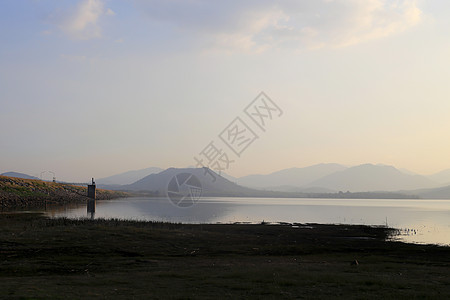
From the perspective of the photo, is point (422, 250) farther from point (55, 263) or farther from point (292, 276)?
point (55, 263)

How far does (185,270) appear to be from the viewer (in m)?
27.3

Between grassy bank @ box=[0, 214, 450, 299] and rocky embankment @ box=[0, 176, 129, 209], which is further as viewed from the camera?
rocky embankment @ box=[0, 176, 129, 209]

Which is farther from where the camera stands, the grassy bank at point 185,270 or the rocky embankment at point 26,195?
the rocky embankment at point 26,195

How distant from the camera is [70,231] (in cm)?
4478

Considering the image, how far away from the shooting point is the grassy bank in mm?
20250

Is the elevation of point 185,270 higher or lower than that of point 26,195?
lower

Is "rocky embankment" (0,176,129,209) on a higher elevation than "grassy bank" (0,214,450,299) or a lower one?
higher

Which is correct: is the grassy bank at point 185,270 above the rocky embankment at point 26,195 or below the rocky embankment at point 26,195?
below

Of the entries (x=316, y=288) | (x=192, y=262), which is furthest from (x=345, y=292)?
(x=192, y=262)

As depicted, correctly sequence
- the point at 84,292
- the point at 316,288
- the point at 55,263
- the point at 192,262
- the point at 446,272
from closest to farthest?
the point at 84,292
the point at 316,288
the point at 446,272
the point at 55,263
the point at 192,262

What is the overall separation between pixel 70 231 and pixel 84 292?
27231 millimetres

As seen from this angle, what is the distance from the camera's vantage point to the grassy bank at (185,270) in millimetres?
20250

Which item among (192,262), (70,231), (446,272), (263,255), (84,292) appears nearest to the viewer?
→ (84,292)

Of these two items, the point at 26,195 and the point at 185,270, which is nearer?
the point at 185,270
